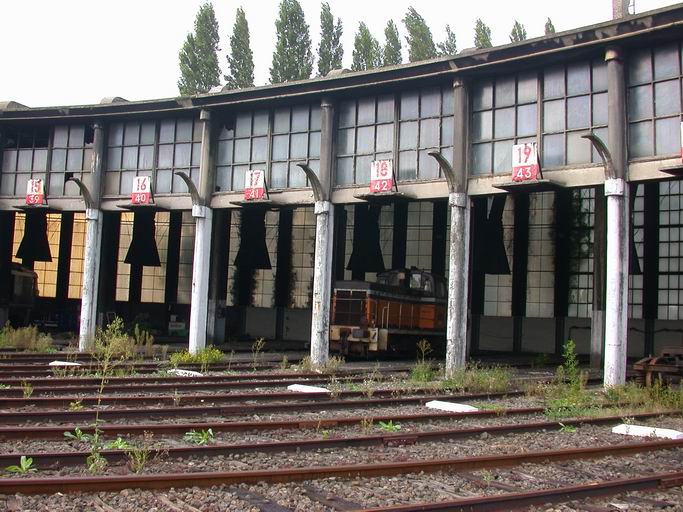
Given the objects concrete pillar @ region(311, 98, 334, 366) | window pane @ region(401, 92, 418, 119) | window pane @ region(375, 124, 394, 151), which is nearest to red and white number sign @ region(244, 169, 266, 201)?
concrete pillar @ region(311, 98, 334, 366)

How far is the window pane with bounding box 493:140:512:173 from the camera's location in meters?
19.0

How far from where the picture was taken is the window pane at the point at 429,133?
66.7 ft

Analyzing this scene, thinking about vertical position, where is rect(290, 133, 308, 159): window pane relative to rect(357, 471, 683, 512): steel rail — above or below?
above

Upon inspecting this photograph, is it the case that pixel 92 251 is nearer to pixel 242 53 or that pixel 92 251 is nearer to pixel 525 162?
pixel 525 162

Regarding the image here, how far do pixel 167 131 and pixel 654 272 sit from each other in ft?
69.7

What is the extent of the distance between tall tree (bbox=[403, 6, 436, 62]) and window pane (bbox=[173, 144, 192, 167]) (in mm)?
23512

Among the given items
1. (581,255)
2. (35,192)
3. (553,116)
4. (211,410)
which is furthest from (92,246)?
(581,255)

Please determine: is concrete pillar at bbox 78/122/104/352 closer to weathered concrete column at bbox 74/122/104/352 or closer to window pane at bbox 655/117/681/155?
weathered concrete column at bbox 74/122/104/352

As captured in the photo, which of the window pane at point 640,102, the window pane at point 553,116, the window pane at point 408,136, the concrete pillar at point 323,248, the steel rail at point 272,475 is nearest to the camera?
the steel rail at point 272,475

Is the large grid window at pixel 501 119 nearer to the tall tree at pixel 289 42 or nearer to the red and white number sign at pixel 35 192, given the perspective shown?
the red and white number sign at pixel 35 192

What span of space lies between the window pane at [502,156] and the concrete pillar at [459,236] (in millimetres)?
825

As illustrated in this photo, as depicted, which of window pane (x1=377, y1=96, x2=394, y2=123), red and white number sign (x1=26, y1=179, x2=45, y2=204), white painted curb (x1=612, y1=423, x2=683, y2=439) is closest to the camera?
white painted curb (x1=612, y1=423, x2=683, y2=439)

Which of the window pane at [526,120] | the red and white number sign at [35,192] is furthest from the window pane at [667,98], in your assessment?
the red and white number sign at [35,192]

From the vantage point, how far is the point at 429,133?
2048cm
